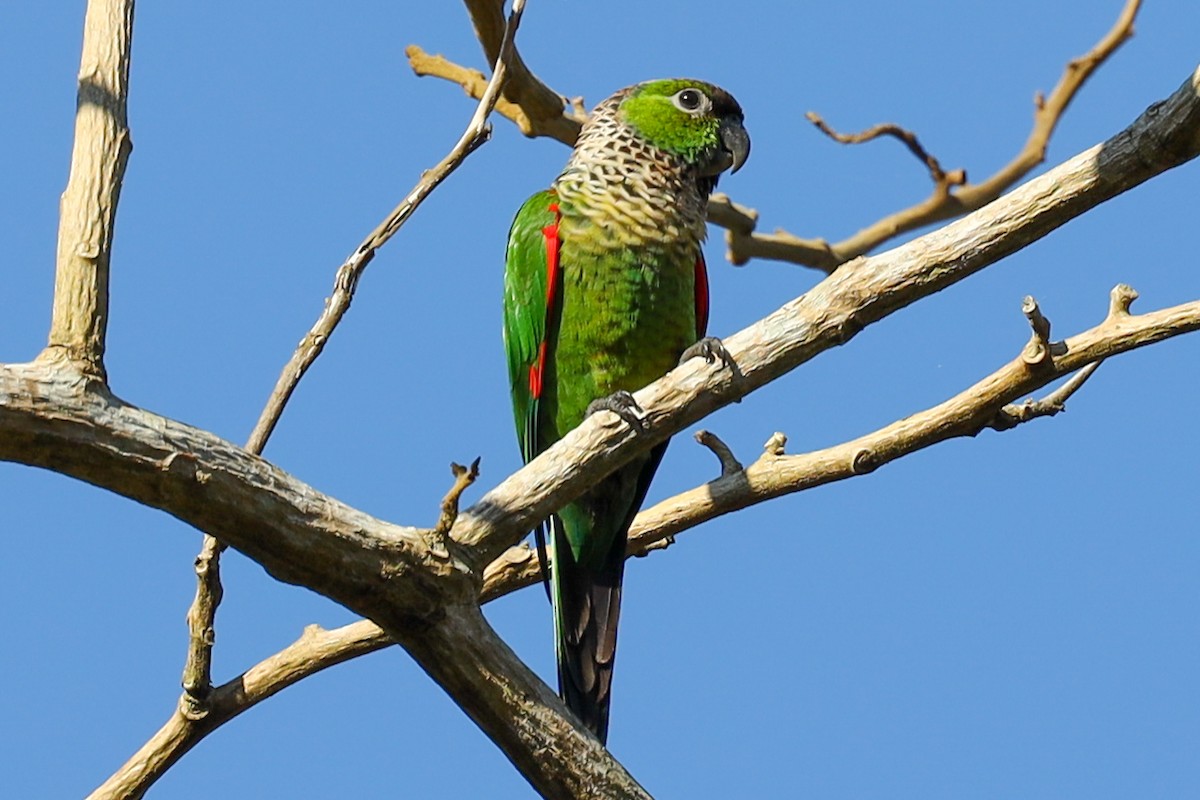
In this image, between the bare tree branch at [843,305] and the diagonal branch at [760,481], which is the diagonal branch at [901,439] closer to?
the diagonal branch at [760,481]

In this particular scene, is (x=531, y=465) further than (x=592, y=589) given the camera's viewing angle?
No

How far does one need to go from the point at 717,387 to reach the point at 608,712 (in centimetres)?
162

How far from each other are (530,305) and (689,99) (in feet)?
4.09

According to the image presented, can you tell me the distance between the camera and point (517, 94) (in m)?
5.63

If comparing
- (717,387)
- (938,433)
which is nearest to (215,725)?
(717,387)

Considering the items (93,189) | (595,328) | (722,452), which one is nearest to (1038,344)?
(722,452)

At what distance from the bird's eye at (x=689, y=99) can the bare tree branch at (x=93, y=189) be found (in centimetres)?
279

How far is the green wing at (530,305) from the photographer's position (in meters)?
5.08

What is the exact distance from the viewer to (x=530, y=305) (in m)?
5.11

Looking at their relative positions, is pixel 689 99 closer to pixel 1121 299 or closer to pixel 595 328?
pixel 595 328

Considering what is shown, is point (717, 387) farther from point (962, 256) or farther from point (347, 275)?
point (347, 275)

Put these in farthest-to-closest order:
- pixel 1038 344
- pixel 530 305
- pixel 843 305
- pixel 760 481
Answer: pixel 530 305 < pixel 760 481 < pixel 1038 344 < pixel 843 305

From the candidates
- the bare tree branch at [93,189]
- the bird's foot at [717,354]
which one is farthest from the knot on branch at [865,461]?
the bare tree branch at [93,189]

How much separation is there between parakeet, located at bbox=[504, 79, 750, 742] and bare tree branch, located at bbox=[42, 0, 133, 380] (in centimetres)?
211
